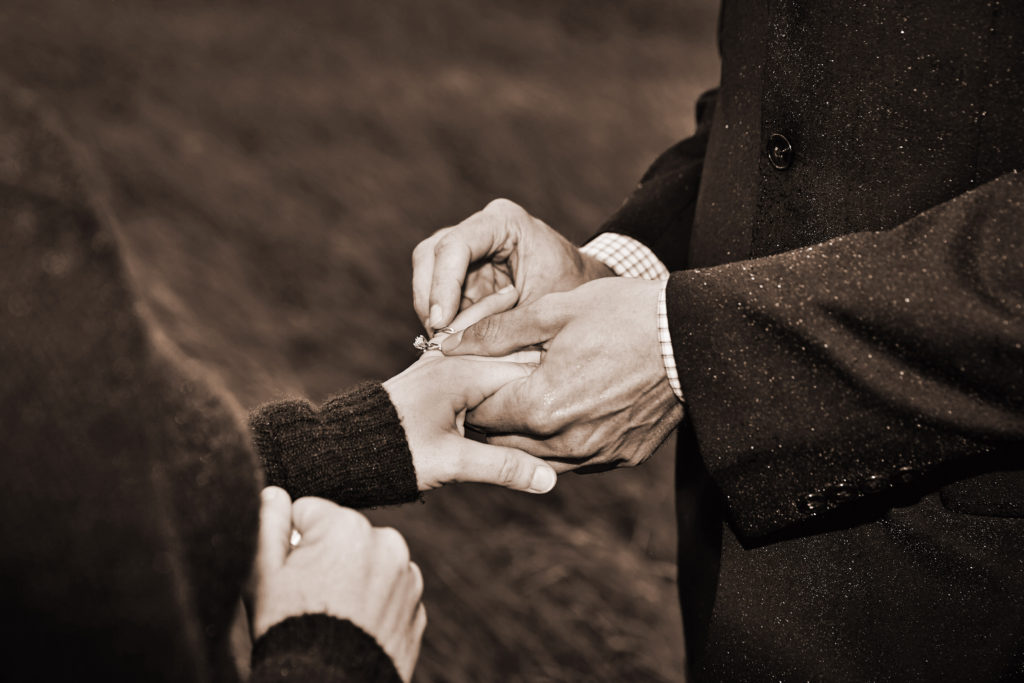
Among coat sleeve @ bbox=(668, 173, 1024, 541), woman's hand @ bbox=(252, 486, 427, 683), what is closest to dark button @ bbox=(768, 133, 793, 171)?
coat sleeve @ bbox=(668, 173, 1024, 541)

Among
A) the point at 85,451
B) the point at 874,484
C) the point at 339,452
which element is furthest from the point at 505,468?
the point at 85,451

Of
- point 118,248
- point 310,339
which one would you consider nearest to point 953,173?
point 118,248

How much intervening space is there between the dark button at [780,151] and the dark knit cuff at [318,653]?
697 mm

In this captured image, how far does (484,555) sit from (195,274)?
6.02ft

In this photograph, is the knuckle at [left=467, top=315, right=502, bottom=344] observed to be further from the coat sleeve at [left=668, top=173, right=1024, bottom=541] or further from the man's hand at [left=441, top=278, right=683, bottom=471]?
the coat sleeve at [left=668, top=173, right=1024, bottom=541]

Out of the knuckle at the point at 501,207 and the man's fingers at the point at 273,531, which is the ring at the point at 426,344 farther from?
the man's fingers at the point at 273,531

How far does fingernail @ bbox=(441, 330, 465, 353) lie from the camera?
3.54 ft

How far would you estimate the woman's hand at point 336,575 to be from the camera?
711mm

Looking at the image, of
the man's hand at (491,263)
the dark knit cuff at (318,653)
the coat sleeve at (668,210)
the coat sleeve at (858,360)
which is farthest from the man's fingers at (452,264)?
the dark knit cuff at (318,653)

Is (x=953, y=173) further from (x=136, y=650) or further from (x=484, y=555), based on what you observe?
(x=484, y=555)

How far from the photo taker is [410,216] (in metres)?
3.49

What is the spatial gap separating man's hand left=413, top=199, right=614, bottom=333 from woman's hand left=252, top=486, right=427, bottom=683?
1.14 feet

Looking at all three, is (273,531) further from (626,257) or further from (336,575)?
(626,257)

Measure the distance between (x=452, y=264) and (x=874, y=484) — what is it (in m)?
0.58
